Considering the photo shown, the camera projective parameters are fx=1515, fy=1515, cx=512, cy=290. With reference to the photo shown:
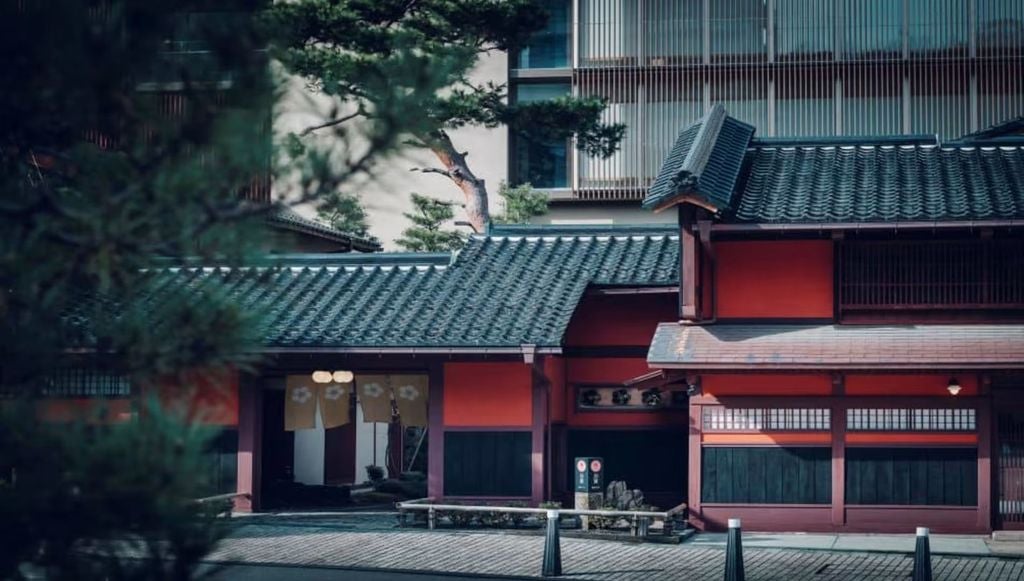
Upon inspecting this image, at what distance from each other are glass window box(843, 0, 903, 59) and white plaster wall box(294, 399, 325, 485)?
18.6 metres

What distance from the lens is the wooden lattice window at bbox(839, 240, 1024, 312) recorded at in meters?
21.8

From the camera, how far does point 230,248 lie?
7.42 meters

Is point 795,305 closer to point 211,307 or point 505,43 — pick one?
point 505,43

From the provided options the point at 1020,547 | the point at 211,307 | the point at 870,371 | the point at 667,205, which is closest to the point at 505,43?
the point at 667,205

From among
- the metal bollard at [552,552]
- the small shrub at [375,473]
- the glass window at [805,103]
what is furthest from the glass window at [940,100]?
the metal bollard at [552,552]

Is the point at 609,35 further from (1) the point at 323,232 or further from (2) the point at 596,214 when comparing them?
(1) the point at 323,232

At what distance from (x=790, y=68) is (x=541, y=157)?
7.57 m

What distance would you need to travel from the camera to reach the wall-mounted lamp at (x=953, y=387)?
21422 mm

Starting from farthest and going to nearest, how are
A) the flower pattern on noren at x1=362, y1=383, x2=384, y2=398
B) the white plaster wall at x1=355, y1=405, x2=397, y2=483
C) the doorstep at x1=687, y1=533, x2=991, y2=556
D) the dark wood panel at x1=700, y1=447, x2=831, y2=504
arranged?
the white plaster wall at x1=355, y1=405, x2=397, y2=483, the flower pattern on noren at x1=362, y1=383, x2=384, y2=398, the dark wood panel at x1=700, y1=447, x2=831, y2=504, the doorstep at x1=687, y1=533, x2=991, y2=556

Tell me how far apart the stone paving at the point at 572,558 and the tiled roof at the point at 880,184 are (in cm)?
499

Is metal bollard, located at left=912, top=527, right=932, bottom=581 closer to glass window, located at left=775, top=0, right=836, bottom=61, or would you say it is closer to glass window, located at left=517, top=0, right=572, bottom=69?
glass window, located at left=775, top=0, right=836, bottom=61

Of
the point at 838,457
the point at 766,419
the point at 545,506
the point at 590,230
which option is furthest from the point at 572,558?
the point at 590,230

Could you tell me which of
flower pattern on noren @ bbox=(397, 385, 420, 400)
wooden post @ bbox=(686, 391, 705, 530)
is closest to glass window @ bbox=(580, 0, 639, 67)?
flower pattern on noren @ bbox=(397, 385, 420, 400)

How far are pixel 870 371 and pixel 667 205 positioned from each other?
12.0ft
